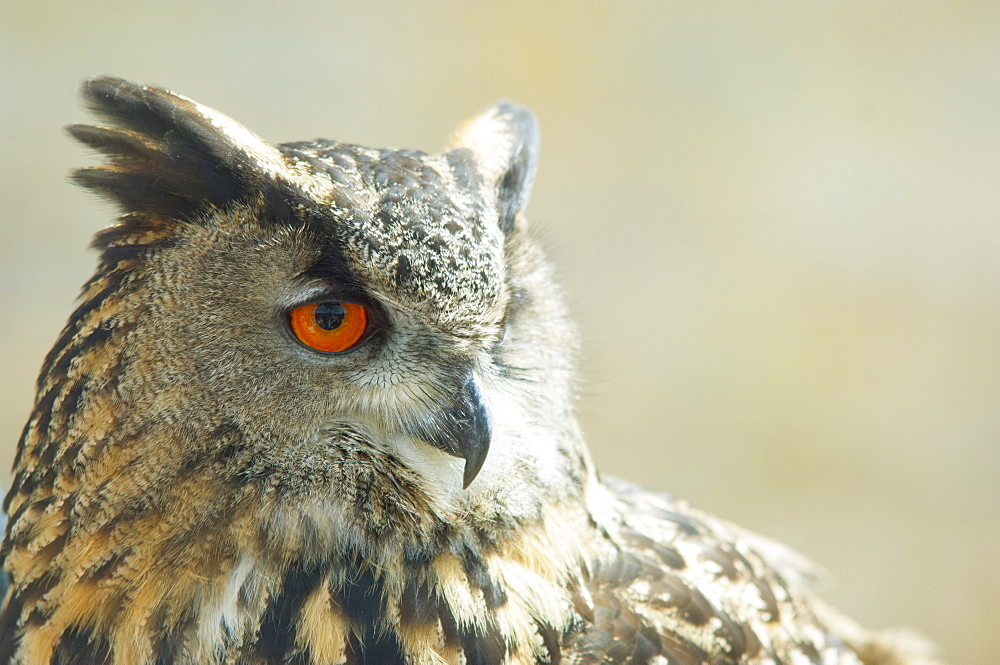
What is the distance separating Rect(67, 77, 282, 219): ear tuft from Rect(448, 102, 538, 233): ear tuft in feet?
1.03

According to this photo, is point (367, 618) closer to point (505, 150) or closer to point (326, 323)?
point (326, 323)

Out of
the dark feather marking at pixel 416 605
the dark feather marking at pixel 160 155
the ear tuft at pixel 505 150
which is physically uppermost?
the ear tuft at pixel 505 150

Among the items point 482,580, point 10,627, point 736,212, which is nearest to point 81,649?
point 10,627

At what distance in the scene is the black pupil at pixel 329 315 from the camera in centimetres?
99

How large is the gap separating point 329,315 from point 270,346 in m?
0.08

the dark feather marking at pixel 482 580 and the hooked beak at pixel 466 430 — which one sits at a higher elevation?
the hooked beak at pixel 466 430

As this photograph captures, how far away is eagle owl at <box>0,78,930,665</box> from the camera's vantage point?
972 mm

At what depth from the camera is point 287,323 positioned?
3.25 feet

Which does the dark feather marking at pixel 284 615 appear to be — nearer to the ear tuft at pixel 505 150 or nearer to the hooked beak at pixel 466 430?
the hooked beak at pixel 466 430

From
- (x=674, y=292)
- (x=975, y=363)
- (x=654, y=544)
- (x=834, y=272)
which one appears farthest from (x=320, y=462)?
(x=975, y=363)

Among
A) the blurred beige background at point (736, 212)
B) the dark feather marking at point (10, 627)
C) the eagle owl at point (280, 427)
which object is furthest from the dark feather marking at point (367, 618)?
the blurred beige background at point (736, 212)

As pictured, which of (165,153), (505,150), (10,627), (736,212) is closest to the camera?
(165,153)

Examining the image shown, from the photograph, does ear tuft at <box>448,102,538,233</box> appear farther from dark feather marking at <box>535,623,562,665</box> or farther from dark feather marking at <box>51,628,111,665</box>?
dark feather marking at <box>51,628,111,665</box>

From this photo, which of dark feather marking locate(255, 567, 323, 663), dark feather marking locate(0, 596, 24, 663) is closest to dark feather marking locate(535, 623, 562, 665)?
dark feather marking locate(255, 567, 323, 663)
